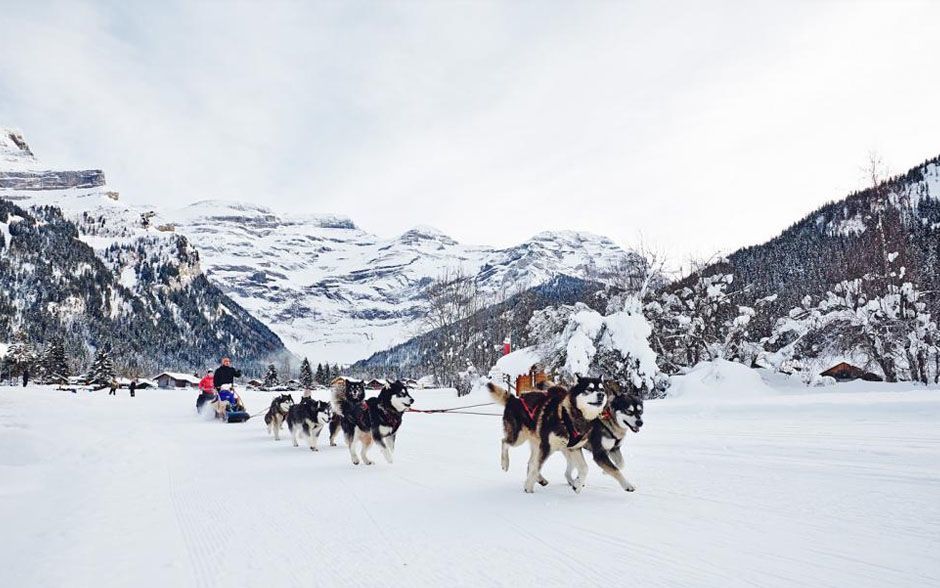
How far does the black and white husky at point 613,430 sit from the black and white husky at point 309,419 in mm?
6511

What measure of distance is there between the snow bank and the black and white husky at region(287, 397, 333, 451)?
12860mm

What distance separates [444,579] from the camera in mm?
3635

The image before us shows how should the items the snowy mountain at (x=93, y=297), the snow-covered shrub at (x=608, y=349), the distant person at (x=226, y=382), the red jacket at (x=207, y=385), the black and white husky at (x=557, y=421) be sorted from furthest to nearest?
1. the snowy mountain at (x=93, y=297)
2. the red jacket at (x=207, y=385)
3. the snow-covered shrub at (x=608, y=349)
4. the distant person at (x=226, y=382)
5. the black and white husky at (x=557, y=421)

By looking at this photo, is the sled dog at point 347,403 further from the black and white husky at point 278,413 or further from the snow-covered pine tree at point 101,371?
the snow-covered pine tree at point 101,371

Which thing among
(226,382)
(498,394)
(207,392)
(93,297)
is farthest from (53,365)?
(93,297)

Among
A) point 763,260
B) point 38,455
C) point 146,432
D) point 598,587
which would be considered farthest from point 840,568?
point 763,260

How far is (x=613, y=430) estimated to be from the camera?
5.85 meters

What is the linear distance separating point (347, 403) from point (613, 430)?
522cm

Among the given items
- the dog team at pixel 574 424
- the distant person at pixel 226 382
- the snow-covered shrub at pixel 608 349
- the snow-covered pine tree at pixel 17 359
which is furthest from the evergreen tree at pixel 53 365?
the dog team at pixel 574 424

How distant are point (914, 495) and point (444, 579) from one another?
441 centimetres

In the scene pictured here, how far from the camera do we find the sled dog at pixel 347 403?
900 cm

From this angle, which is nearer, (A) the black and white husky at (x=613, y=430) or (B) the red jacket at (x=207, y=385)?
(A) the black and white husky at (x=613, y=430)

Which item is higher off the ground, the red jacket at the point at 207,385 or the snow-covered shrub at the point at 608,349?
the snow-covered shrub at the point at 608,349

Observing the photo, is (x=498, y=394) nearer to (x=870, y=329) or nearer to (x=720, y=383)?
(x=720, y=383)
